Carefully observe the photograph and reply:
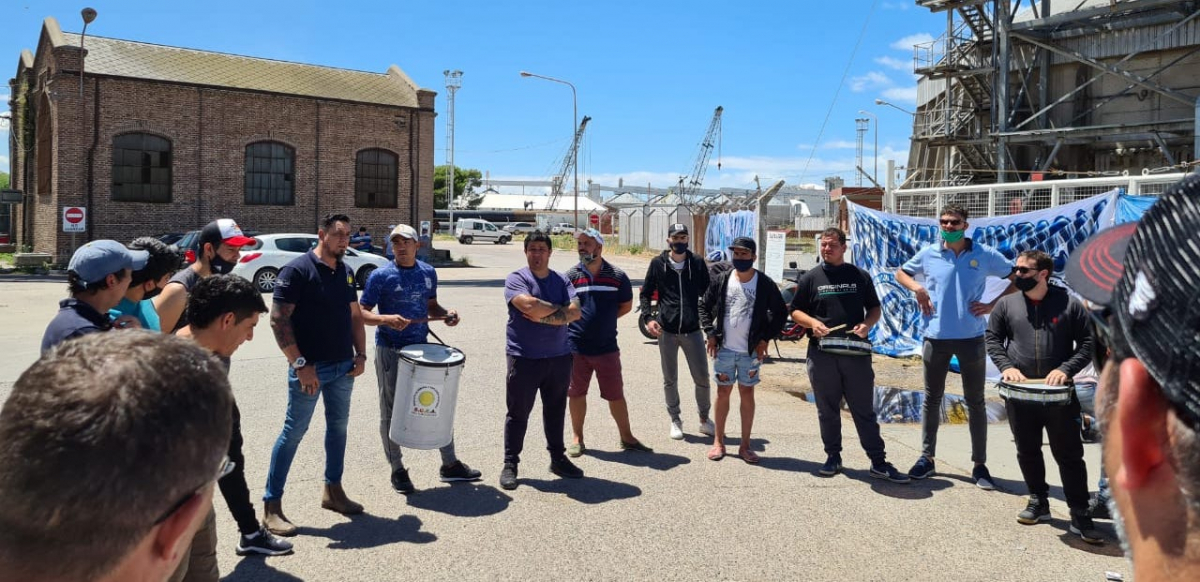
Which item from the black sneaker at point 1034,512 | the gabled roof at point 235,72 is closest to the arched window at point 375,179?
the gabled roof at point 235,72

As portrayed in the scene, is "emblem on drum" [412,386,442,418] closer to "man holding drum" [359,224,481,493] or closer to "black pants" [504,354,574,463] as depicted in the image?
"man holding drum" [359,224,481,493]

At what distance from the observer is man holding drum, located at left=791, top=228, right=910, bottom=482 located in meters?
6.83

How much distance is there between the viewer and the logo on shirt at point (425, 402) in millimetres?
6102

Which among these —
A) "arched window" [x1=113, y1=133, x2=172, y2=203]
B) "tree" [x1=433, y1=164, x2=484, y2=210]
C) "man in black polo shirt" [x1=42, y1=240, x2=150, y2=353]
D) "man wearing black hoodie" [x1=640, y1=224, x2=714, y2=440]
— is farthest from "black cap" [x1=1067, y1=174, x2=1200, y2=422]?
"tree" [x1=433, y1=164, x2=484, y2=210]

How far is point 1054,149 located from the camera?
105 ft

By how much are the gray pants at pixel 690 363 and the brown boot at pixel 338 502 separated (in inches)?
128

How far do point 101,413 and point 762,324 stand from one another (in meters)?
6.43

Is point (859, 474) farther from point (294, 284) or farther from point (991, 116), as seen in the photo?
point (991, 116)

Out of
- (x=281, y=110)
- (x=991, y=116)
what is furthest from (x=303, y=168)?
(x=991, y=116)

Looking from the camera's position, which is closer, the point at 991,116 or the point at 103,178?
the point at 103,178

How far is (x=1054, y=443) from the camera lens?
5.68 metres

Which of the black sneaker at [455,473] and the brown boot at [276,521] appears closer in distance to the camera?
the brown boot at [276,521]

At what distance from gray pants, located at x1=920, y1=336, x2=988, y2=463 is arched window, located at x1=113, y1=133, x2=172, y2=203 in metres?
32.8

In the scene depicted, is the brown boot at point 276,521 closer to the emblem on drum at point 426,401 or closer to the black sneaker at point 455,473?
the emblem on drum at point 426,401
